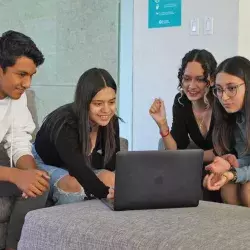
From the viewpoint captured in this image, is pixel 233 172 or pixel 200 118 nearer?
pixel 233 172

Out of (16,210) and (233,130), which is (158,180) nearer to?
(16,210)

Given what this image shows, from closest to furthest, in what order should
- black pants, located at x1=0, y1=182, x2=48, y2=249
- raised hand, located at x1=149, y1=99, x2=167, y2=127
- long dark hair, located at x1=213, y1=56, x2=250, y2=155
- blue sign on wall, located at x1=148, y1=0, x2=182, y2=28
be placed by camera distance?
black pants, located at x1=0, y1=182, x2=48, y2=249 → long dark hair, located at x1=213, y1=56, x2=250, y2=155 → raised hand, located at x1=149, y1=99, x2=167, y2=127 → blue sign on wall, located at x1=148, y1=0, x2=182, y2=28

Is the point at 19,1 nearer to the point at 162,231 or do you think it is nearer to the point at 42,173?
the point at 42,173

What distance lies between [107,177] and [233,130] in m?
0.56

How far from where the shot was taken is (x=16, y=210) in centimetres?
182

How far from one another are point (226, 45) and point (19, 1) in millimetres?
1830

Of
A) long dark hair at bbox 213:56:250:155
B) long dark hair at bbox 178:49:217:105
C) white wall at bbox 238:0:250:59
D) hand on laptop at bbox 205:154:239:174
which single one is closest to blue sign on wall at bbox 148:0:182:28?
white wall at bbox 238:0:250:59

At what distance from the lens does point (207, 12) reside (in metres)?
3.23

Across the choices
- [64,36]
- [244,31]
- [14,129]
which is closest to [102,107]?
[14,129]

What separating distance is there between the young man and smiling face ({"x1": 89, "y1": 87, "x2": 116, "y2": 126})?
292 mm

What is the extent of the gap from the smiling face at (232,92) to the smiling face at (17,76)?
74cm

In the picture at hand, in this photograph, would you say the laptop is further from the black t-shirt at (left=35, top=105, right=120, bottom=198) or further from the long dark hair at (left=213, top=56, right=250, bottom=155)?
the long dark hair at (left=213, top=56, right=250, bottom=155)

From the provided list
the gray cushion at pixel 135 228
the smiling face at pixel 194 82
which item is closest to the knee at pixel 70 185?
the gray cushion at pixel 135 228

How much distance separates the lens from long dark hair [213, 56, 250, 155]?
6.68 feet
